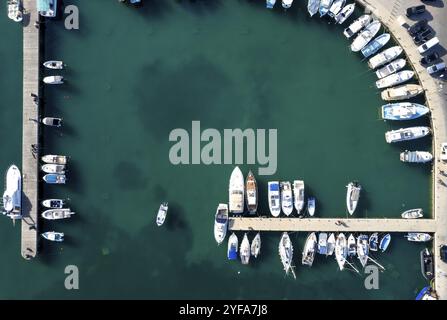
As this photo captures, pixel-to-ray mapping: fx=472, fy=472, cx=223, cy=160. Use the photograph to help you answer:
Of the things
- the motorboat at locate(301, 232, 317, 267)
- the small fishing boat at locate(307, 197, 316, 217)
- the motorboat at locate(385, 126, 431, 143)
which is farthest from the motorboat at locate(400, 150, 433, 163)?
the motorboat at locate(301, 232, 317, 267)

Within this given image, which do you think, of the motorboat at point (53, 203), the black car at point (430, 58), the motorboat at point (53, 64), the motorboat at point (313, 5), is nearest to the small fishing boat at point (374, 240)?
the black car at point (430, 58)

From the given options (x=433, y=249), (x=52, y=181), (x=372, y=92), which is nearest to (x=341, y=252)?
(x=433, y=249)

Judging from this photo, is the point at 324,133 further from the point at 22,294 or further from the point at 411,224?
the point at 22,294

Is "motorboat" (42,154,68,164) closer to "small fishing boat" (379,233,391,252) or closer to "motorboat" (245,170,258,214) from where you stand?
"motorboat" (245,170,258,214)

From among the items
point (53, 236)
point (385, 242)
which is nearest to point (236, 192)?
point (385, 242)

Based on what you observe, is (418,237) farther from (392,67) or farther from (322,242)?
(392,67)

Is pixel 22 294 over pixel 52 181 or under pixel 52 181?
under
